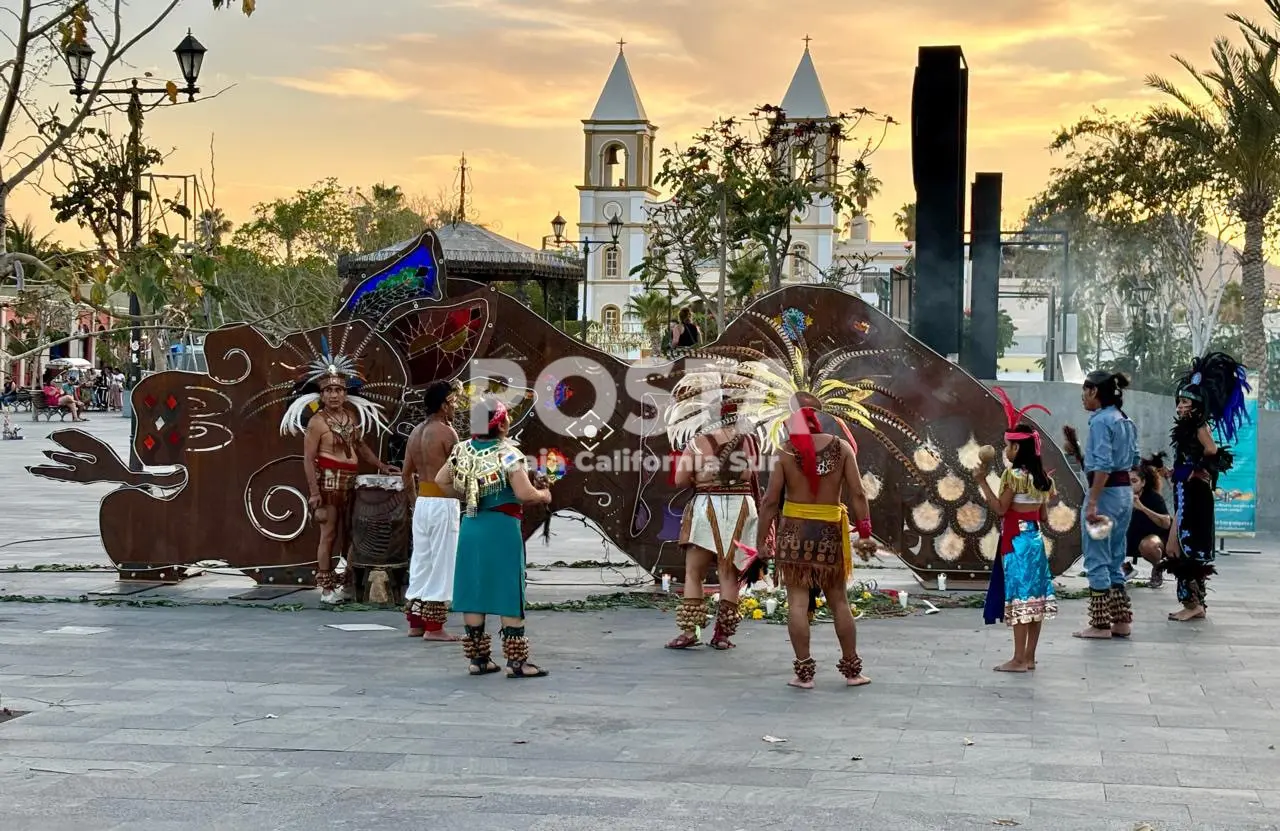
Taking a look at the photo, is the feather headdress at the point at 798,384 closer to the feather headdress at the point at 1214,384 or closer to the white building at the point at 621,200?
the feather headdress at the point at 1214,384

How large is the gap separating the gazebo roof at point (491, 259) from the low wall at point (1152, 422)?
7.51 m

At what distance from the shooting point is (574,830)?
20.0 ft

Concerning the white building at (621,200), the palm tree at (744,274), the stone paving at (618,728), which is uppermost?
the white building at (621,200)

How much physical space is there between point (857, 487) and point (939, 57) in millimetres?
7411

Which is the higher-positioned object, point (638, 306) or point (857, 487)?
→ point (638, 306)

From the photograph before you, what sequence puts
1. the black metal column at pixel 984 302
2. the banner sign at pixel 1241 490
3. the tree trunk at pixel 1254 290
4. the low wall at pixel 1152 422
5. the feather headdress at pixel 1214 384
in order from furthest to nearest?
the tree trunk at pixel 1254 290, the low wall at pixel 1152 422, the black metal column at pixel 984 302, the banner sign at pixel 1241 490, the feather headdress at pixel 1214 384

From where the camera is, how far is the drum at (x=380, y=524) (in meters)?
12.1

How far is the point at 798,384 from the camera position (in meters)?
13.2

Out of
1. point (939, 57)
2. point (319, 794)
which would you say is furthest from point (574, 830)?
point (939, 57)

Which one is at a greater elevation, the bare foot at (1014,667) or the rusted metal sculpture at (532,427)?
the rusted metal sculpture at (532,427)

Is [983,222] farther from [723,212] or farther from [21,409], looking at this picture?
[21,409]

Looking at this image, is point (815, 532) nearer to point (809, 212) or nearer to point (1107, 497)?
point (1107, 497)

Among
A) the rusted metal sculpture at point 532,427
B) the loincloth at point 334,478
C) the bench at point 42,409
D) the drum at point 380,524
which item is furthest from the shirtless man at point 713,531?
the bench at point 42,409

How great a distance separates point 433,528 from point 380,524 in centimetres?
143
